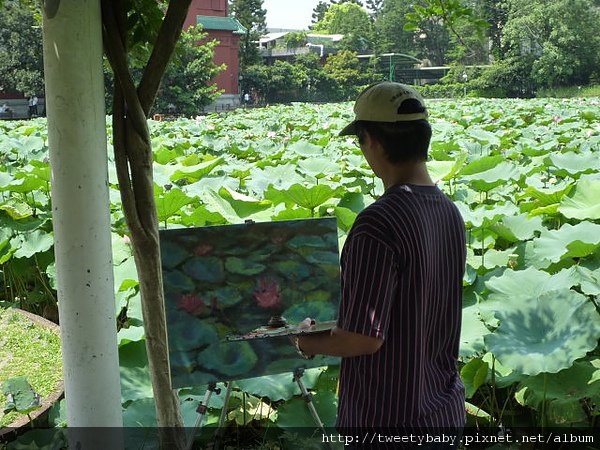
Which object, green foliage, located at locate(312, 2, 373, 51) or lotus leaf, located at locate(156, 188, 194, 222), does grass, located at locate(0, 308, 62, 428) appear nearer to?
lotus leaf, located at locate(156, 188, 194, 222)

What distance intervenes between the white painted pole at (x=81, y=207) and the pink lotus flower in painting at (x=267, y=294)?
39 cm

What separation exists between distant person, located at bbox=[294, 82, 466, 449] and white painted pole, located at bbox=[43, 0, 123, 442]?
1.39ft

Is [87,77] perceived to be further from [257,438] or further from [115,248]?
[115,248]

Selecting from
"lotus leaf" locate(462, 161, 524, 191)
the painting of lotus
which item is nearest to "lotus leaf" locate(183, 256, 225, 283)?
the painting of lotus

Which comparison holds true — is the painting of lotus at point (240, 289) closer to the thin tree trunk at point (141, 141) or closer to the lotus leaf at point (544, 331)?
the thin tree trunk at point (141, 141)

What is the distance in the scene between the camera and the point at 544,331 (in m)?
1.95

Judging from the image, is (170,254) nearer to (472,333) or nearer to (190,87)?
(472,333)

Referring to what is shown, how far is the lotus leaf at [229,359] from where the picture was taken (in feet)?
5.71

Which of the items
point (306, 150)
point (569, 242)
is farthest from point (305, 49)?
point (569, 242)

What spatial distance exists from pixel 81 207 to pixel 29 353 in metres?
1.86

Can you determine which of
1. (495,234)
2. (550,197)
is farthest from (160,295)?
(550,197)

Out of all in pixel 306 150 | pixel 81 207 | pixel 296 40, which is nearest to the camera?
pixel 81 207

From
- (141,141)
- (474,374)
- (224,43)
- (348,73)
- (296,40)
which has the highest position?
(296,40)

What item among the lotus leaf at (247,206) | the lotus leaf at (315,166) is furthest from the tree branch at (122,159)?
the lotus leaf at (315,166)
